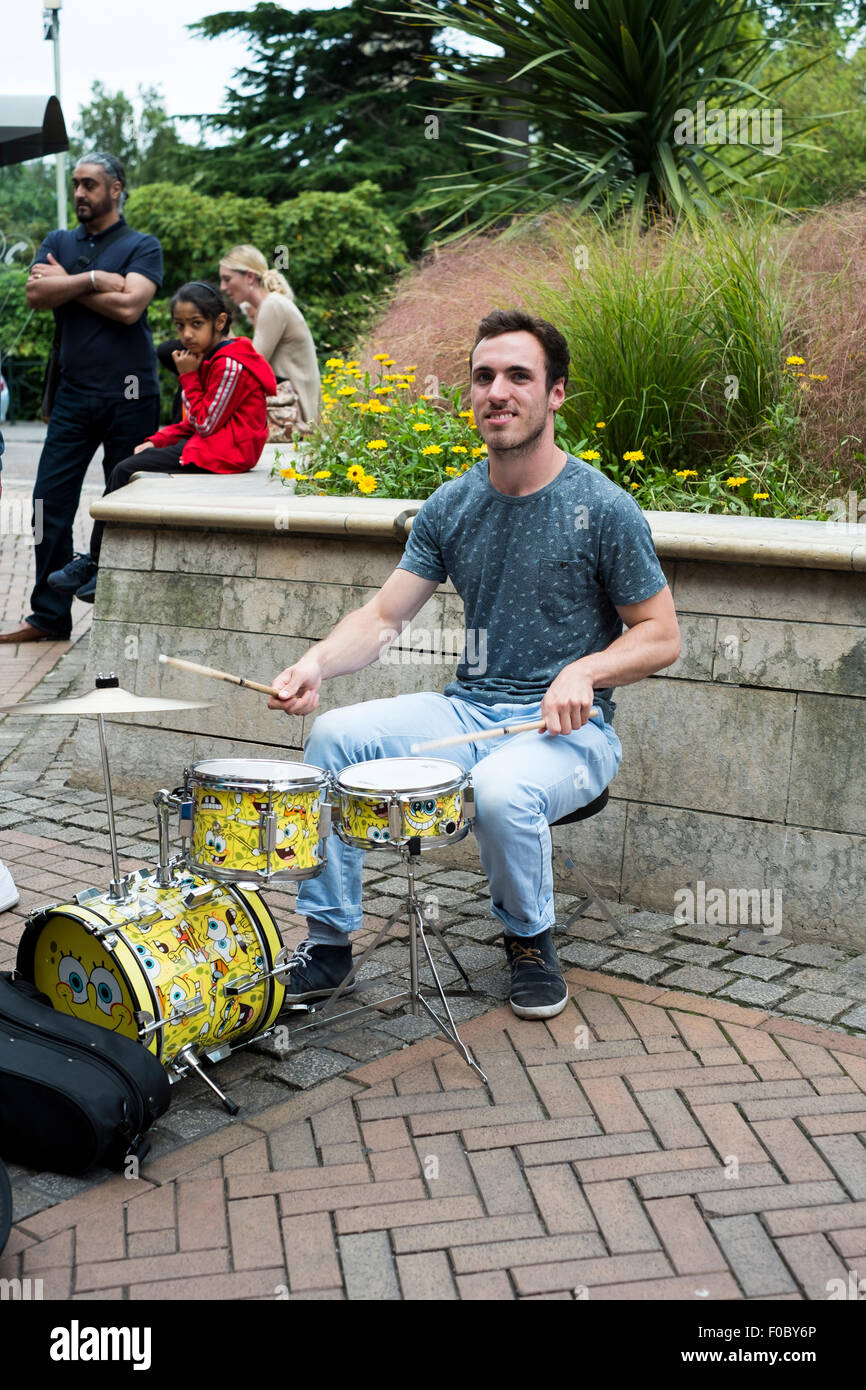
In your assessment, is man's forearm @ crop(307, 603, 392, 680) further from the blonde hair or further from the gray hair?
the blonde hair

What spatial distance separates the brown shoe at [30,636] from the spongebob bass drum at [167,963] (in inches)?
176

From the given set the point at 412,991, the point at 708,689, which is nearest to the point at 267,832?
the point at 412,991

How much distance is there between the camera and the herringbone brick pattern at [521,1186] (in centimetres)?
242

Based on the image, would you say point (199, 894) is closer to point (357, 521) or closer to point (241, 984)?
point (241, 984)

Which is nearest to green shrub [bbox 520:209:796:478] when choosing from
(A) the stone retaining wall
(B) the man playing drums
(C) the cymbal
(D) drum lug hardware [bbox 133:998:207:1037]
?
(A) the stone retaining wall

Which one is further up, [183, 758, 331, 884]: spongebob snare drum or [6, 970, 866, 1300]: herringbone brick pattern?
[183, 758, 331, 884]: spongebob snare drum

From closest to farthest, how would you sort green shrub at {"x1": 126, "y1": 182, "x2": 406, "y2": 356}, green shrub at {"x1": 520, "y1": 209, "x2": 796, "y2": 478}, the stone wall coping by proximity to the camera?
the stone wall coping → green shrub at {"x1": 520, "y1": 209, "x2": 796, "y2": 478} → green shrub at {"x1": 126, "y1": 182, "x2": 406, "y2": 356}

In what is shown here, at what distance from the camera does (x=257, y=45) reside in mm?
23812

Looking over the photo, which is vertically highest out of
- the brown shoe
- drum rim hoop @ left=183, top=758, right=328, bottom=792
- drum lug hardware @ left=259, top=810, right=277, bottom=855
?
drum rim hoop @ left=183, top=758, right=328, bottom=792

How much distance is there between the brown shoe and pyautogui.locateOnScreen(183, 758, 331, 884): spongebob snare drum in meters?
4.66

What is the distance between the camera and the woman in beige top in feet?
26.6

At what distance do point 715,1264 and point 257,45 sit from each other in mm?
24679

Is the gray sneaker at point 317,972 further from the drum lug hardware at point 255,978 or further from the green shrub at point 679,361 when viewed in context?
the green shrub at point 679,361

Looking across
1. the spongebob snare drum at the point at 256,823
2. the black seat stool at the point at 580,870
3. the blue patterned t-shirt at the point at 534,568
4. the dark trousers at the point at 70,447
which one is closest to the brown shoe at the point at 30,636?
the dark trousers at the point at 70,447
